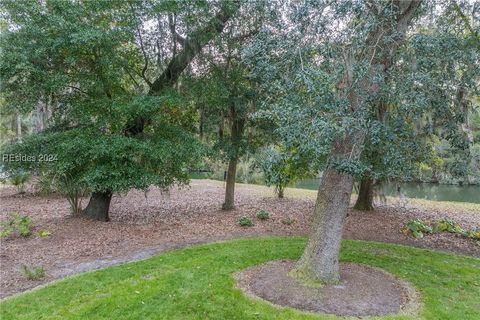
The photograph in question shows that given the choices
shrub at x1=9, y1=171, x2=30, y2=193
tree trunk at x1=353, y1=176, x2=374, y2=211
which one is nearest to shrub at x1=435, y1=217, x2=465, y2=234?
tree trunk at x1=353, y1=176, x2=374, y2=211

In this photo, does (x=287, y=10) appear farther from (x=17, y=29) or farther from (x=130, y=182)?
(x=17, y=29)

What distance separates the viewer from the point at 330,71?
4.16 metres

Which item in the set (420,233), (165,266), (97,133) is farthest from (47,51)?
(420,233)

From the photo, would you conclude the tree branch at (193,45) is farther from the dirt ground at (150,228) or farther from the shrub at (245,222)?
the shrub at (245,222)

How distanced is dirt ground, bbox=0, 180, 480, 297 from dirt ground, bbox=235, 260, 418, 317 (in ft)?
6.95

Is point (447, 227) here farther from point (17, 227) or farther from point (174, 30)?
point (17, 227)

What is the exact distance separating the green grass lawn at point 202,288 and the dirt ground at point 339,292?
20 centimetres

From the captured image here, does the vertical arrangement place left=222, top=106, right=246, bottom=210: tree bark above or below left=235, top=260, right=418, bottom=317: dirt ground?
above

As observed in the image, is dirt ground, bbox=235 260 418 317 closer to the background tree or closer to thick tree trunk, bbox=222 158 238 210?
the background tree

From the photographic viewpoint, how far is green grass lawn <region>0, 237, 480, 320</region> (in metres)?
4.01

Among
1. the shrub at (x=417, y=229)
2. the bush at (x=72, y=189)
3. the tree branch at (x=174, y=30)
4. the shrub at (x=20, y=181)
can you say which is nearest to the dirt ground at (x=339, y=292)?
the shrub at (x=417, y=229)

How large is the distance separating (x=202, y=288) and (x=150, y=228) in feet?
11.1

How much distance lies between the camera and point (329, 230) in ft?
15.6

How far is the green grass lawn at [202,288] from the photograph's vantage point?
158 inches
